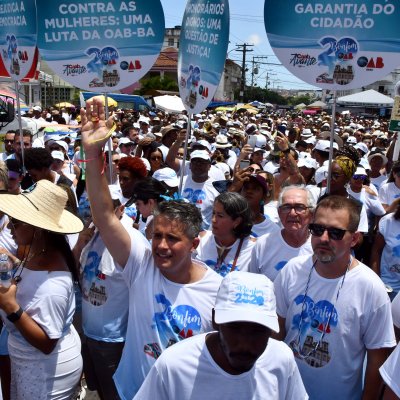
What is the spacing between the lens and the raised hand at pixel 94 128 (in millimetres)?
2330

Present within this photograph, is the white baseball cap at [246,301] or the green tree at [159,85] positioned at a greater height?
the white baseball cap at [246,301]

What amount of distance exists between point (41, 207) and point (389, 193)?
4.59 m

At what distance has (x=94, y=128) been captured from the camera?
2.41 m

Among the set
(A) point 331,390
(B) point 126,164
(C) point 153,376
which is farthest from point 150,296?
(B) point 126,164

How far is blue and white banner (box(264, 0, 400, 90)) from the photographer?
354 centimetres

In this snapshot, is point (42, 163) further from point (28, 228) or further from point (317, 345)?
point (317, 345)

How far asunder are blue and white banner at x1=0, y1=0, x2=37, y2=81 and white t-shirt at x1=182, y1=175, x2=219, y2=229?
2155 mm

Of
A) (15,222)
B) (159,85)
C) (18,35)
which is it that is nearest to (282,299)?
(15,222)

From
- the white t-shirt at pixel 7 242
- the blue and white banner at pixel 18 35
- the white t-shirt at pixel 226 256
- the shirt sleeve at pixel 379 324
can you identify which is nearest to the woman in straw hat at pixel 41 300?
the white t-shirt at pixel 7 242

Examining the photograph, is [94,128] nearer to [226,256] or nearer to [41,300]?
[41,300]

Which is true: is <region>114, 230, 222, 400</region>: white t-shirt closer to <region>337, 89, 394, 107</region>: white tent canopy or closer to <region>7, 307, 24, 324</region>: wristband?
<region>7, 307, 24, 324</region>: wristband

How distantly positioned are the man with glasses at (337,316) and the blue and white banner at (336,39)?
5.07ft

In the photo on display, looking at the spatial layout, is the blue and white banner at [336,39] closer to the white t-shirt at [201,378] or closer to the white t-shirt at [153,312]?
the white t-shirt at [153,312]

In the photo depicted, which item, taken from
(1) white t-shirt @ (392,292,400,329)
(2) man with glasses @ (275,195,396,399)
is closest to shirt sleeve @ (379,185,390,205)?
(1) white t-shirt @ (392,292,400,329)
